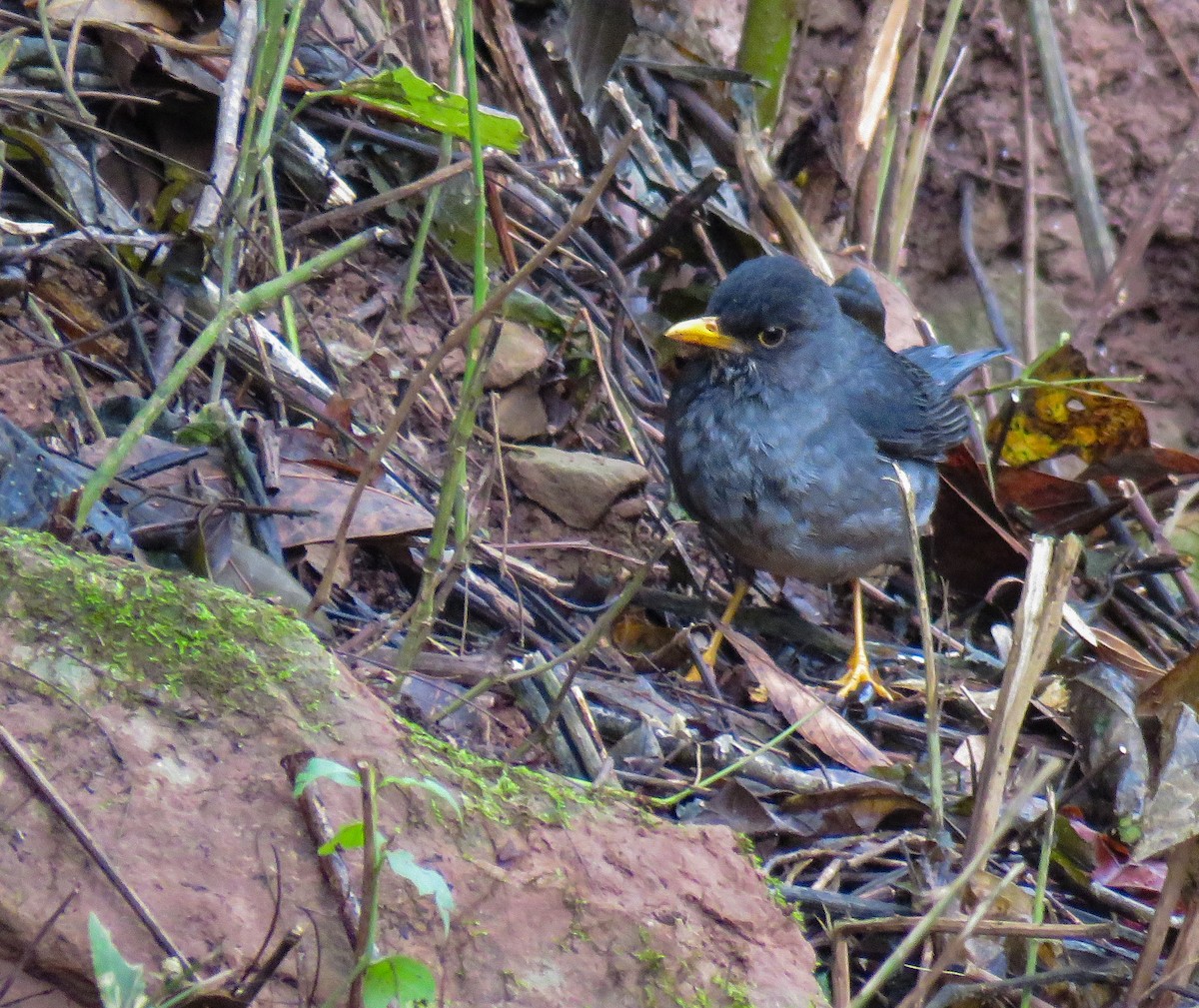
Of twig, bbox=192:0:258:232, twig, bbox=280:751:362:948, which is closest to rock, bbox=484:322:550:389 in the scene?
twig, bbox=192:0:258:232

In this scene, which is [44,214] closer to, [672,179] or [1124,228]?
[672,179]

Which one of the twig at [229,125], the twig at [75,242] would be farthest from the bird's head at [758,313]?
the twig at [75,242]

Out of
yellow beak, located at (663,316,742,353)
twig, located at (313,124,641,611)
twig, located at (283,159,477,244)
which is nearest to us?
twig, located at (313,124,641,611)

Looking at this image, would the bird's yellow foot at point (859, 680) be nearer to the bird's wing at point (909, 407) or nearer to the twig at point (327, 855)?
the bird's wing at point (909, 407)

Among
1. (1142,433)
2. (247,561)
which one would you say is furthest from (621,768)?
(1142,433)

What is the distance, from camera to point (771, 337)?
4715 millimetres

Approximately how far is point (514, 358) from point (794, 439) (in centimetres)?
98

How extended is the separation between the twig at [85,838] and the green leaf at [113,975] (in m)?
0.11

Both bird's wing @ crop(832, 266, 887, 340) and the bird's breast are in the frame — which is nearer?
the bird's breast

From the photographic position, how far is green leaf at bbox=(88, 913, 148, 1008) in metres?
1.41

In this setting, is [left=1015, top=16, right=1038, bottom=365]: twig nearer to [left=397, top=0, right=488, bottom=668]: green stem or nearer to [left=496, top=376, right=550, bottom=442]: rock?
[left=496, top=376, right=550, bottom=442]: rock

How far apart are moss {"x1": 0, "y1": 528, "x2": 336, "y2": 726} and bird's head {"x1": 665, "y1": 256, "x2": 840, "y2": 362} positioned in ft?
8.80

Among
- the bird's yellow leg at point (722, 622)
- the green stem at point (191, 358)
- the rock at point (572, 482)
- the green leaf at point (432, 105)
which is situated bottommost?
the bird's yellow leg at point (722, 622)

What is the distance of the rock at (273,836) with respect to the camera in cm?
167
